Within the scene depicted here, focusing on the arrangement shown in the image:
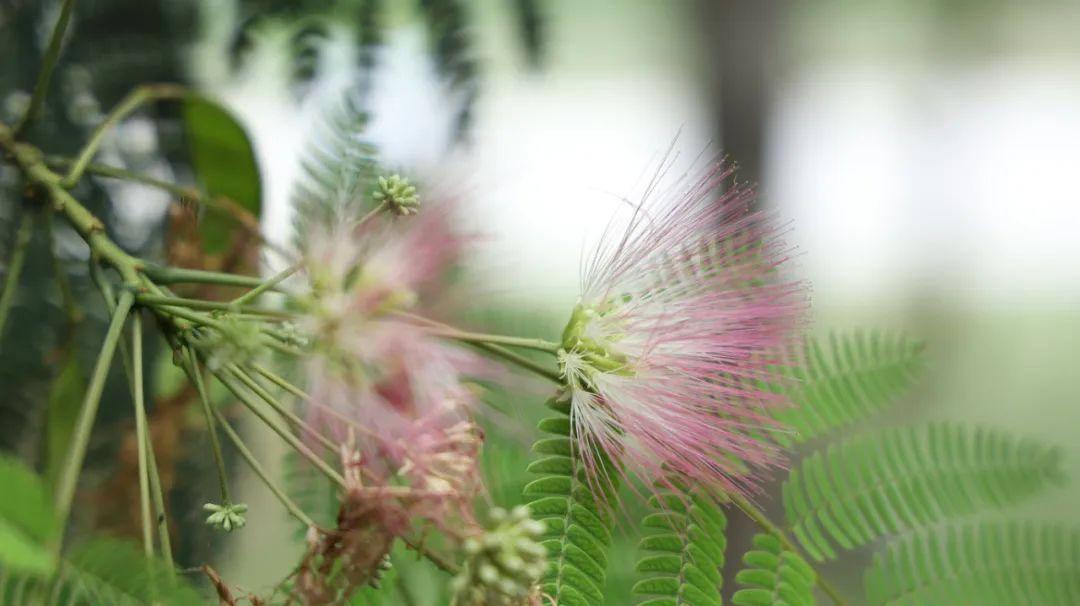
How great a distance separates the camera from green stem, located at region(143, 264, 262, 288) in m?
0.37

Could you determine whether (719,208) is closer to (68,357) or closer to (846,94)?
(68,357)

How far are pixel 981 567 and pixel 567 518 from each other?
28cm

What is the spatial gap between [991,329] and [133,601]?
7.89 ft

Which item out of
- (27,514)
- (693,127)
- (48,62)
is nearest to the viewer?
(27,514)

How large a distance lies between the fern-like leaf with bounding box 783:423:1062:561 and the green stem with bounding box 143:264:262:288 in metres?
0.30

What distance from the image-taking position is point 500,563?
308 millimetres

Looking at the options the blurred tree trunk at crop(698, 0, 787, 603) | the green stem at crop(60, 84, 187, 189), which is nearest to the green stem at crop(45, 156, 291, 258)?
the green stem at crop(60, 84, 187, 189)

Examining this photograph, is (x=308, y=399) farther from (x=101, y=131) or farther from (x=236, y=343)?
(x=101, y=131)

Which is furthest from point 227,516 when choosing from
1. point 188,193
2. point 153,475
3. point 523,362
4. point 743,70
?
point 743,70

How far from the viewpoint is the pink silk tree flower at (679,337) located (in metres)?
0.39

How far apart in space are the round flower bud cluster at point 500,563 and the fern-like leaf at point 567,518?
73 millimetres

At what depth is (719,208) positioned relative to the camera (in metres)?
0.40

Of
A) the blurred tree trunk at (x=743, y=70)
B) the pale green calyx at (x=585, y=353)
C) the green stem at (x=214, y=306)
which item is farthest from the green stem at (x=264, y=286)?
the blurred tree trunk at (x=743, y=70)

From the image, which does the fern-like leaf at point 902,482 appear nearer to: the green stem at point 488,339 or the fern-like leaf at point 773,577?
the fern-like leaf at point 773,577
